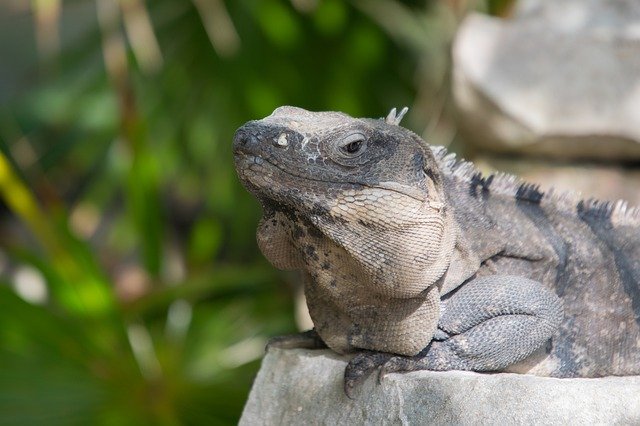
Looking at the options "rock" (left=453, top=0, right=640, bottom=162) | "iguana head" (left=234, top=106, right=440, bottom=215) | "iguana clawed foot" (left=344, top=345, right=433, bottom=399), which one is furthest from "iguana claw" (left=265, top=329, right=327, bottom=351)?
"rock" (left=453, top=0, right=640, bottom=162)

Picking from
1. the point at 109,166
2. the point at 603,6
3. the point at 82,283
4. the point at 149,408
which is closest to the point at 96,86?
the point at 109,166

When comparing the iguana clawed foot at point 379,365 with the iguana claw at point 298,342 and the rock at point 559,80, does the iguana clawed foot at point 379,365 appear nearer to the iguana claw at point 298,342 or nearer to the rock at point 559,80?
the iguana claw at point 298,342

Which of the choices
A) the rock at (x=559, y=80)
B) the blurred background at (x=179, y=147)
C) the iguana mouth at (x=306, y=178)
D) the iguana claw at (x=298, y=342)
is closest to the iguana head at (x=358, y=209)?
the iguana mouth at (x=306, y=178)

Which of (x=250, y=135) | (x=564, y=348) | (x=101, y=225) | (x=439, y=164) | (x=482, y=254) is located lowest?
(x=101, y=225)

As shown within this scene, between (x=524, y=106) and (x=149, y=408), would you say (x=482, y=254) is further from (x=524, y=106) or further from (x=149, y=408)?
(x=524, y=106)

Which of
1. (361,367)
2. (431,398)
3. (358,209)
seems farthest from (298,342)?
(358,209)

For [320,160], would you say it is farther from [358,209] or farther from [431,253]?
[431,253]
